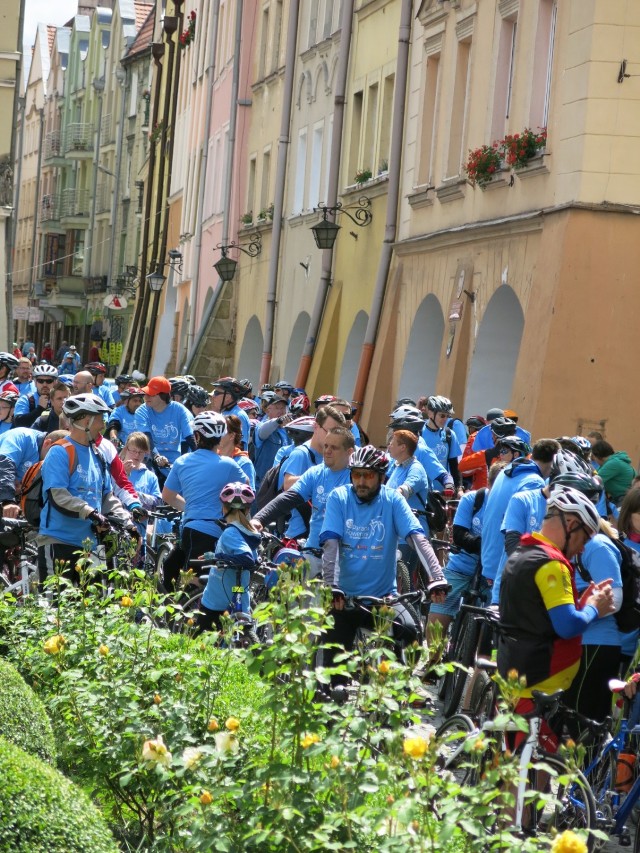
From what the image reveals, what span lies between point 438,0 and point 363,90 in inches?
186

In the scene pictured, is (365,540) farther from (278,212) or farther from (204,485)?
(278,212)

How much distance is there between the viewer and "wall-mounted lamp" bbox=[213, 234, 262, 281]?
35.9 m

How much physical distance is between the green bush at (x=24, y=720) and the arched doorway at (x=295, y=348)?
25.7m

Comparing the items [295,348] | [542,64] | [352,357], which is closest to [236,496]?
[542,64]

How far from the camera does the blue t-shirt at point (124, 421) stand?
56.1 ft

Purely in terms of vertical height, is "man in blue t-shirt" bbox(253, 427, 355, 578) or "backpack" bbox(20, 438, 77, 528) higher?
"man in blue t-shirt" bbox(253, 427, 355, 578)

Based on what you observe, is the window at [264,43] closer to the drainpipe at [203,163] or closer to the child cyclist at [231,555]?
the drainpipe at [203,163]

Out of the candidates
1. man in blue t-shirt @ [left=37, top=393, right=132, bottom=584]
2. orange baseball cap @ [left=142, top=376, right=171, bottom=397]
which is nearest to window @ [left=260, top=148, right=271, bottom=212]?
orange baseball cap @ [left=142, top=376, right=171, bottom=397]

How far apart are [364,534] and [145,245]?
155ft

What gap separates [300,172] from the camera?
107 feet

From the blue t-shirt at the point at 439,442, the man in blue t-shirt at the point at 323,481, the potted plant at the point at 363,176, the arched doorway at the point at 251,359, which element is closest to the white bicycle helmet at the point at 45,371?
the blue t-shirt at the point at 439,442

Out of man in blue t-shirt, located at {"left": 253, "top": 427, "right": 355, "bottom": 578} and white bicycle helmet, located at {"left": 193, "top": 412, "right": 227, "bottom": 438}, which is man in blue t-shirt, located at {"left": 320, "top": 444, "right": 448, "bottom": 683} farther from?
white bicycle helmet, located at {"left": 193, "top": 412, "right": 227, "bottom": 438}

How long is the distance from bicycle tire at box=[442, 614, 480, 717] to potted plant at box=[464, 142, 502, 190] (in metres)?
10.2

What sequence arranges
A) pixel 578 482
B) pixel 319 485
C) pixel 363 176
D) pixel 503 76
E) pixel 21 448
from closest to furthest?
pixel 578 482 → pixel 319 485 → pixel 21 448 → pixel 503 76 → pixel 363 176
